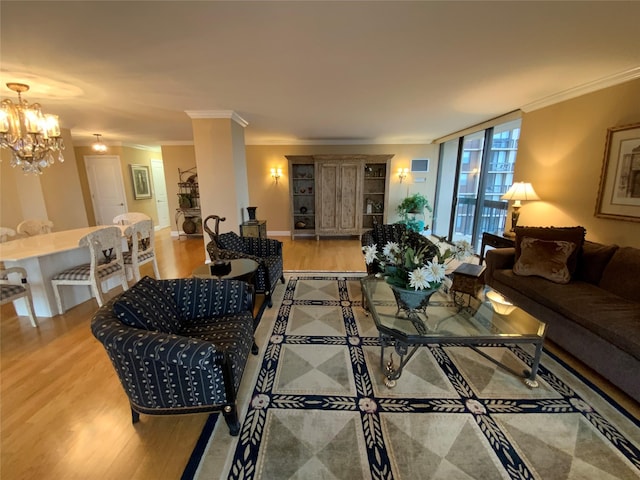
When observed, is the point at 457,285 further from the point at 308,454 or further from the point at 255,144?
the point at 255,144

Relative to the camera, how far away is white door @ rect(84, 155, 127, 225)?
263 inches

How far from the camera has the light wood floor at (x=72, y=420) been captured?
1341 mm

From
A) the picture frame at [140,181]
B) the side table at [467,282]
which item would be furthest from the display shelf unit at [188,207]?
the side table at [467,282]

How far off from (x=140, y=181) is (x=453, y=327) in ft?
27.0

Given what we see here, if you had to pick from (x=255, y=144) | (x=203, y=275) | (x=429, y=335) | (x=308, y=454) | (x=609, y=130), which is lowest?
(x=308, y=454)

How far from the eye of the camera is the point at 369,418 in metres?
1.58

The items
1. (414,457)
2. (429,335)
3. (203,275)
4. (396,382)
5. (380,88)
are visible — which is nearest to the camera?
(414,457)

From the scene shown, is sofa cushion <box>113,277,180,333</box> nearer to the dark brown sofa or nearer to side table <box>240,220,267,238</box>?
side table <box>240,220,267,238</box>

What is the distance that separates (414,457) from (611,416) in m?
1.27

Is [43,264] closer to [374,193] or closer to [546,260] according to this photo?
[546,260]

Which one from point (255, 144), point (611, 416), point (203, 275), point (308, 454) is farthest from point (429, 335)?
point (255, 144)

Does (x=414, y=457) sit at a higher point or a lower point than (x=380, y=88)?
lower

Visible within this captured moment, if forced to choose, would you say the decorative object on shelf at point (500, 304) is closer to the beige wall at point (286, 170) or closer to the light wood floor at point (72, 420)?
the light wood floor at point (72, 420)

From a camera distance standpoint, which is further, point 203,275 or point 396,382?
point 203,275
